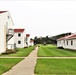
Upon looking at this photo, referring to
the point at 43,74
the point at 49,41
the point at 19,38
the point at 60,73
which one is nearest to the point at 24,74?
the point at 43,74

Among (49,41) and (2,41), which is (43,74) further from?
(49,41)

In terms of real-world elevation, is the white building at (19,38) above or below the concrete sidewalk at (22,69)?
above

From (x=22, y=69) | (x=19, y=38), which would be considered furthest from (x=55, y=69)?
(x=19, y=38)

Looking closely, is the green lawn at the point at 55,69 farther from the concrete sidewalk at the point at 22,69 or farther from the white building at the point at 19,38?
the white building at the point at 19,38

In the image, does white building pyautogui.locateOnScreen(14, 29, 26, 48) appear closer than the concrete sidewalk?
No

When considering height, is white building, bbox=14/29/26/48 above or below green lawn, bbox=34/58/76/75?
above

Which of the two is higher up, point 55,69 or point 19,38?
point 19,38

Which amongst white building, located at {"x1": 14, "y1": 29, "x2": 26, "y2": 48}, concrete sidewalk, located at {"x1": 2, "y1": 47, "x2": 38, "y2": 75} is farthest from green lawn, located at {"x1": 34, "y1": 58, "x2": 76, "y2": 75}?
white building, located at {"x1": 14, "y1": 29, "x2": 26, "y2": 48}

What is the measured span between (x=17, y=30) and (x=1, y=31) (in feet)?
123

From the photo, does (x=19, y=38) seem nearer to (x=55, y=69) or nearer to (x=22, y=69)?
(x=22, y=69)

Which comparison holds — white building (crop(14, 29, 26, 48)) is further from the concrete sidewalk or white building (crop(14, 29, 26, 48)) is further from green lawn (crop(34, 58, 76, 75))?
green lawn (crop(34, 58, 76, 75))

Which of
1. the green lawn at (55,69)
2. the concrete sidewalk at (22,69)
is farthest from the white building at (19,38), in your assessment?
the green lawn at (55,69)

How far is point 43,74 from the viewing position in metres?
13.0

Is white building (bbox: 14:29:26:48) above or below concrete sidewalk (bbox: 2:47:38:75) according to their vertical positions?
above
